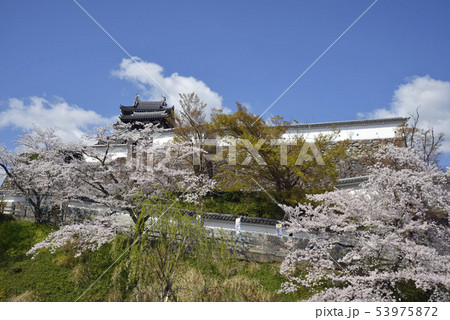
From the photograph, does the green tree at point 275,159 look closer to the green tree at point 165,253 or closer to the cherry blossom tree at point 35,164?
the green tree at point 165,253

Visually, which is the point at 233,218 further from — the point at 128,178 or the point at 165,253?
the point at 165,253

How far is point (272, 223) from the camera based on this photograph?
29.7 ft

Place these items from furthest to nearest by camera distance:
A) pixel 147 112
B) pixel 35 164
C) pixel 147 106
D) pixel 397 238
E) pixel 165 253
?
pixel 147 106, pixel 147 112, pixel 35 164, pixel 165 253, pixel 397 238

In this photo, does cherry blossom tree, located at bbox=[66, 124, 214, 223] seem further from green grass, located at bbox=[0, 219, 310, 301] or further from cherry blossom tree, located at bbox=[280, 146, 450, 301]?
cherry blossom tree, located at bbox=[280, 146, 450, 301]

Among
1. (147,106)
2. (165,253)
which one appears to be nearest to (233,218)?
(165,253)

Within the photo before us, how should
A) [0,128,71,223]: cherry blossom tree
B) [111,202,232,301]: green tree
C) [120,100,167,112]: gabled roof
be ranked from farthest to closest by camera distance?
[120,100,167,112]: gabled roof, [0,128,71,223]: cherry blossom tree, [111,202,232,301]: green tree

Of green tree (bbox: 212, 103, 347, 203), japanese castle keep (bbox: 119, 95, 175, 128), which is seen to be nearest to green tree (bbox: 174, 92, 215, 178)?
green tree (bbox: 212, 103, 347, 203)

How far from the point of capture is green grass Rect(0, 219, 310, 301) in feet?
20.6

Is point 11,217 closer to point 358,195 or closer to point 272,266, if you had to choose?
point 272,266

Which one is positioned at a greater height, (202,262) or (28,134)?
(28,134)

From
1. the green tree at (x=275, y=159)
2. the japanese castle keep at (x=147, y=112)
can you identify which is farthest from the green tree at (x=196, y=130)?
the japanese castle keep at (x=147, y=112)

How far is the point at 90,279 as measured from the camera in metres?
7.76

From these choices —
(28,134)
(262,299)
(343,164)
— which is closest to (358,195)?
(262,299)

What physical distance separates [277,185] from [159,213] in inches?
241
